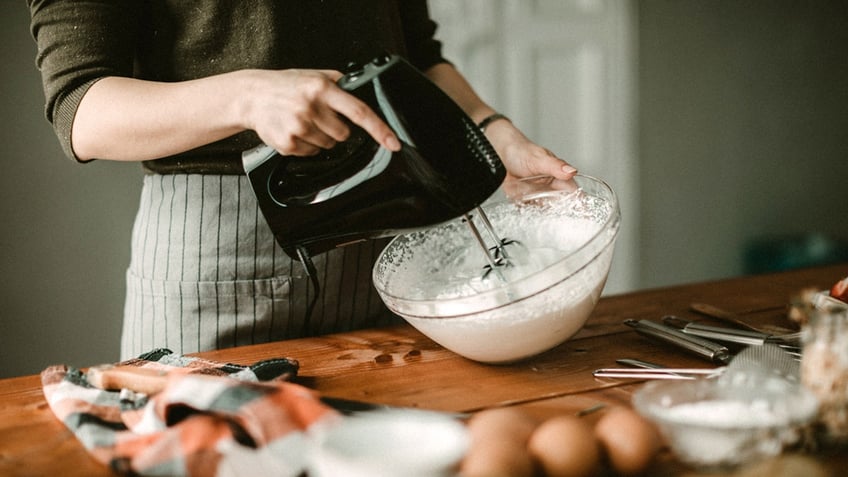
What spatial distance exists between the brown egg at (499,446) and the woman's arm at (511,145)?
46 cm

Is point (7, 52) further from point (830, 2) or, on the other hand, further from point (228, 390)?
point (830, 2)

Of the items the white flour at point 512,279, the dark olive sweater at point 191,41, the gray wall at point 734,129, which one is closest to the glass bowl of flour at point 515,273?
the white flour at point 512,279

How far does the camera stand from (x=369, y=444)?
0.59m

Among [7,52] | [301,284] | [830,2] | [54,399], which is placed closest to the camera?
[54,399]

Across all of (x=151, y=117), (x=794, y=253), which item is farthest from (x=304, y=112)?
(x=794, y=253)

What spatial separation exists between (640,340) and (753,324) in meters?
0.17

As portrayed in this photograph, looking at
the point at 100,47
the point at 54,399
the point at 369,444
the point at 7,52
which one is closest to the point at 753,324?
the point at 369,444

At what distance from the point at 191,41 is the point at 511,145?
538mm

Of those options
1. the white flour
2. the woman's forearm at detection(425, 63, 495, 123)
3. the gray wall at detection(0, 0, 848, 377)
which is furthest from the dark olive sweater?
the gray wall at detection(0, 0, 848, 377)

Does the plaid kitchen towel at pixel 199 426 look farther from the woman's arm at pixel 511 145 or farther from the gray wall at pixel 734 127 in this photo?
the gray wall at pixel 734 127

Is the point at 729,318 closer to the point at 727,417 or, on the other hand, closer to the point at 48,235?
the point at 727,417

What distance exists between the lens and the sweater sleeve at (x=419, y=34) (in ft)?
4.75

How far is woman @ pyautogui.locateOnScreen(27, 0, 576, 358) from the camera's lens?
40.1 inches

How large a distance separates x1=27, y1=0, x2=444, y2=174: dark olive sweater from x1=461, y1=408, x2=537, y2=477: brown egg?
703mm
